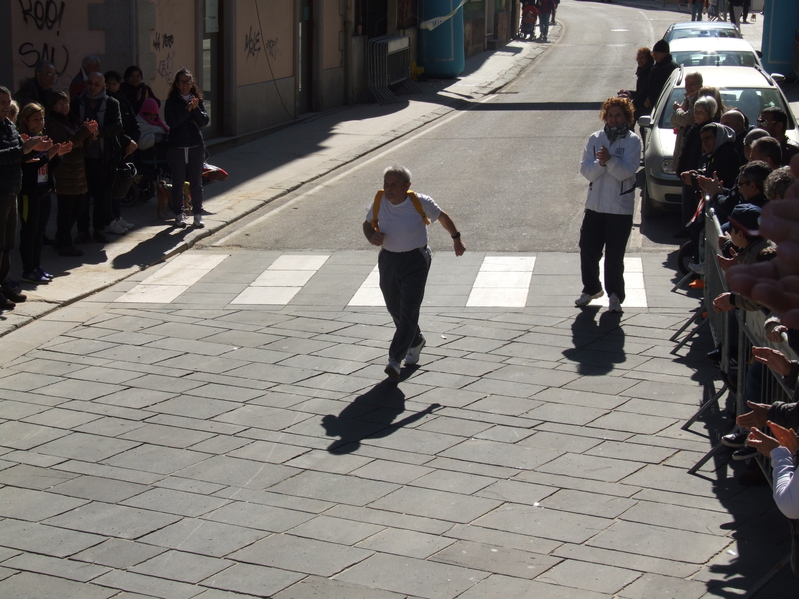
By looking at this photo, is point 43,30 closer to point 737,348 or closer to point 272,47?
point 272,47

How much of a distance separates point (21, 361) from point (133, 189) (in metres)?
5.81

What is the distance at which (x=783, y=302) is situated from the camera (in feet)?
6.46

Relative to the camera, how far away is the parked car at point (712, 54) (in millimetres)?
17953

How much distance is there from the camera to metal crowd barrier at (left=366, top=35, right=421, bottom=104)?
25.0 meters

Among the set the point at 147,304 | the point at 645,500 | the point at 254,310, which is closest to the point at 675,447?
the point at 645,500

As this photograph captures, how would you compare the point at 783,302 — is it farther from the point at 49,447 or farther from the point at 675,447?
the point at 49,447

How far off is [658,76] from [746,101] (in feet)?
8.73

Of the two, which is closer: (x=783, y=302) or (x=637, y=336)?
(x=783, y=302)

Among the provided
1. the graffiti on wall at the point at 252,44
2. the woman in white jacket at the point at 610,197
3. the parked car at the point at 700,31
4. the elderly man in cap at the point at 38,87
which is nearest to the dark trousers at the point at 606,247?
the woman in white jacket at the point at 610,197

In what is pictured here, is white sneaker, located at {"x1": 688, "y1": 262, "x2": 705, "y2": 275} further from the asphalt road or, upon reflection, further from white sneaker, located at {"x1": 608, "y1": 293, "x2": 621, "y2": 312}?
the asphalt road

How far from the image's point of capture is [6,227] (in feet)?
30.4

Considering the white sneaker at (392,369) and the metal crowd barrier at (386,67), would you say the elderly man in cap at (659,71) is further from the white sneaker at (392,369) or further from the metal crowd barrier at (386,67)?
the white sneaker at (392,369)

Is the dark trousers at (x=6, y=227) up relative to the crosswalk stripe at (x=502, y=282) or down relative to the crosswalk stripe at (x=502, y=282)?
up

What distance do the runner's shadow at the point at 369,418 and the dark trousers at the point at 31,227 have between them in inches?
170
